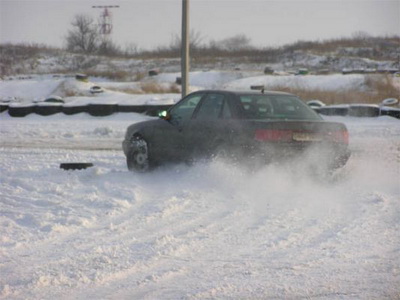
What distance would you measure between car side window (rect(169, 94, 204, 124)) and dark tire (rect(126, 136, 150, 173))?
67 cm

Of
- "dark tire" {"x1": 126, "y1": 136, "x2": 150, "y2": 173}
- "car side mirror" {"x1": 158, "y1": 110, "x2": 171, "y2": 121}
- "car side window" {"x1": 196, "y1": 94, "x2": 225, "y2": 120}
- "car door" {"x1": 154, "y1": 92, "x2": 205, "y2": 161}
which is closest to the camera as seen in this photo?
"car side window" {"x1": 196, "y1": 94, "x2": 225, "y2": 120}

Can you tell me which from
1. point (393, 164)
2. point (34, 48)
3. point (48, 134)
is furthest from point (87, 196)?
point (34, 48)

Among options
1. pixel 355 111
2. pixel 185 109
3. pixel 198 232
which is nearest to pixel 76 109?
pixel 355 111

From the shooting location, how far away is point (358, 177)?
34.4 feet

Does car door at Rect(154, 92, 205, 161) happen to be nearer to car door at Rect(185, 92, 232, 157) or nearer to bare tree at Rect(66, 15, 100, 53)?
car door at Rect(185, 92, 232, 157)

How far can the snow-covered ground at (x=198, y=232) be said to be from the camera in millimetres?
4836

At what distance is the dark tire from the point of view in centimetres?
1048

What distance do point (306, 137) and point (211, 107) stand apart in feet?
5.35

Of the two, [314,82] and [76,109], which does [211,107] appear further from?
[314,82]

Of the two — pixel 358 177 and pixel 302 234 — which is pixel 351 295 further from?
pixel 358 177

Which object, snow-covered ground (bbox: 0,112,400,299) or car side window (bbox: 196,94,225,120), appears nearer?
snow-covered ground (bbox: 0,112,400,299)

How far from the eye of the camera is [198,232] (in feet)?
21.8

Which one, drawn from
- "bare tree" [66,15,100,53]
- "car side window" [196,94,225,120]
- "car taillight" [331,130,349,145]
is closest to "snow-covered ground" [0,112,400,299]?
"car taillight" [331,130,349,145]

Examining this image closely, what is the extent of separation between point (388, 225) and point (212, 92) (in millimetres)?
3944
